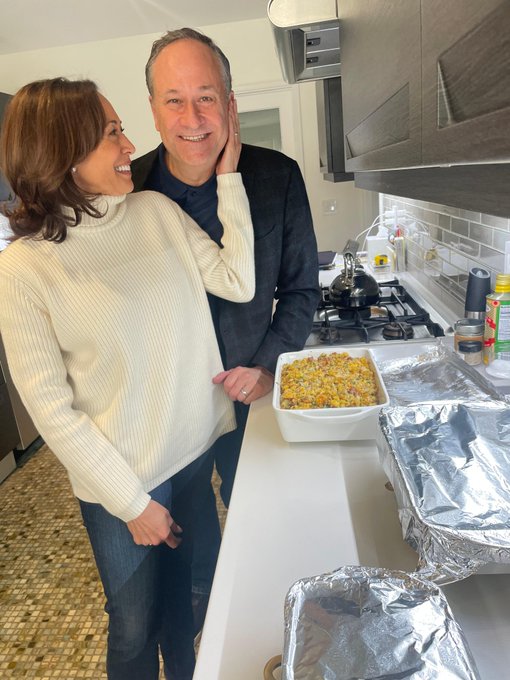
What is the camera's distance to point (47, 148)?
3.00 feet

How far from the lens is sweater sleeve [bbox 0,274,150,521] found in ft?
2.91

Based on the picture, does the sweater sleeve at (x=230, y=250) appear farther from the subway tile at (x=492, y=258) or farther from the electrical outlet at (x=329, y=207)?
the electrical outlet at (x=329, y=207)

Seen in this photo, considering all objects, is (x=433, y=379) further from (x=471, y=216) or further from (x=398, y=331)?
(x=471, y=216)

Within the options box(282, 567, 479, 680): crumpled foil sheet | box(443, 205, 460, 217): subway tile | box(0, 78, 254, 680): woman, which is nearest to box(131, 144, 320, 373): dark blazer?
box(0, 78, 254, 680): woman

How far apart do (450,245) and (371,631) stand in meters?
1.45

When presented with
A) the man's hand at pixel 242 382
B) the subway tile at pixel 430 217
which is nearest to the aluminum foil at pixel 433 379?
the man's hand at pixel 242 382

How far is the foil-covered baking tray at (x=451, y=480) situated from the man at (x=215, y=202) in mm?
450

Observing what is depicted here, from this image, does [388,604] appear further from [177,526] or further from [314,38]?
[314,38]

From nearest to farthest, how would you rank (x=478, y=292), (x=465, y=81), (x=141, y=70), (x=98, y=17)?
(x=465, y=81)
(x=478, y=292)
(x=98, y=17)
(x=141, y=70)

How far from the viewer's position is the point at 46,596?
1.86m

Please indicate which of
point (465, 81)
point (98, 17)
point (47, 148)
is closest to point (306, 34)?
point (47, 148)

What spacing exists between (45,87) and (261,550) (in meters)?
0.90

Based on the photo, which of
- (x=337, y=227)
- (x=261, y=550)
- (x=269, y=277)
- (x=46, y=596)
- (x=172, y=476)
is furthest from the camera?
(x=337, y=227)

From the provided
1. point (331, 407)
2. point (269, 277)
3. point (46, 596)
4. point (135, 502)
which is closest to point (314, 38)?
point (269, 277)
